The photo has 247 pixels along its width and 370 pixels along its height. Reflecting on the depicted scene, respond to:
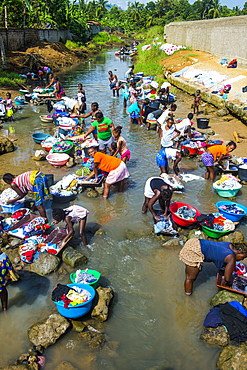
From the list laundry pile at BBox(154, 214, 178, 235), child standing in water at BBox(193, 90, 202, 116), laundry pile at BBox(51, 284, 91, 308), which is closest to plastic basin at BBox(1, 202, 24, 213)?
laundry pile at BBox(51, 284, 91, 308)

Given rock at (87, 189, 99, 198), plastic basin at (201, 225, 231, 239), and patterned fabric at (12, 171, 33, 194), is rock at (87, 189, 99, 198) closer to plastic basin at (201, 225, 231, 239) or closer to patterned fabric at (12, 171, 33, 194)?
patterned fabric at (12, 171, 33, 194)

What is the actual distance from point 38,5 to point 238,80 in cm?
3138

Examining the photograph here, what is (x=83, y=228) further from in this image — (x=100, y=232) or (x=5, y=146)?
(x=5, y=146)

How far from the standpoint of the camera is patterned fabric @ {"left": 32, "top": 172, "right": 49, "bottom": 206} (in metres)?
6.98

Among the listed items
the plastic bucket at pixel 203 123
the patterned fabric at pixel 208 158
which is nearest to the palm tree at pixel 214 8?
the plastic bucket at pixel 203 123

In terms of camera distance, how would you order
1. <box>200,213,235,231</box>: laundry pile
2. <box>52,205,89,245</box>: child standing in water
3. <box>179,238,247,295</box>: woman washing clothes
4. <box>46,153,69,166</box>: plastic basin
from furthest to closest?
<box>46,153,69,166</box>: plastic basin < <box>200,213,235,231</box>: laundry pile < <box>52,205,89,245</box>: child standing in water < <box>179,238,247,295</box>: woman washing clothes

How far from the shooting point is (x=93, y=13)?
265ft

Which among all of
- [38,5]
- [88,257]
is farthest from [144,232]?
[38,5]

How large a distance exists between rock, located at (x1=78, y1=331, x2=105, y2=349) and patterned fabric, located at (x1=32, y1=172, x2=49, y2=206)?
329 cm

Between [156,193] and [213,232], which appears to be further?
[156,193]

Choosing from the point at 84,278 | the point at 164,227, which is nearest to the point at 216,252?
the point at 164,227

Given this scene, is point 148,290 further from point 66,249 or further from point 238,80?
point 238,80

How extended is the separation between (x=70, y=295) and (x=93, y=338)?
0.72 metres

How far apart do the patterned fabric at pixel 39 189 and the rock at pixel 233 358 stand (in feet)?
15.5
